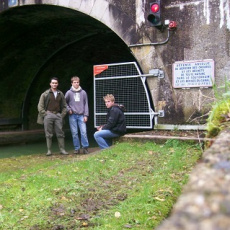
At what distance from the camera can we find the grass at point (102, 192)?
3.04 metres

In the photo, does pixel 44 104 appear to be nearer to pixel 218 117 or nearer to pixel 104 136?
pixel 104 136

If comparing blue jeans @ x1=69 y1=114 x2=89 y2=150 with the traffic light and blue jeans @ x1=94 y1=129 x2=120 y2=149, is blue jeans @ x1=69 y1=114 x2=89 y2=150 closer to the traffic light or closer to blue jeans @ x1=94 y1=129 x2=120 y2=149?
blue jeans @ x1=94 y1=129 x2=120 y2=149

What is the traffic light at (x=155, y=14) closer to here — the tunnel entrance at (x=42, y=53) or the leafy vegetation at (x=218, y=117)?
the tunnel entrance at (x=42, y=53)

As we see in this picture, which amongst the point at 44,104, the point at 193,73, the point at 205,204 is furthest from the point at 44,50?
the point at 205,204

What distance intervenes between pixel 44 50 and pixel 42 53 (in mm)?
154

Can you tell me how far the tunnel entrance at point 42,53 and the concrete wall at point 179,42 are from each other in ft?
9.67

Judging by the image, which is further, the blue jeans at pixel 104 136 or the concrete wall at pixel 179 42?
the blue jeans at pixel 104 136

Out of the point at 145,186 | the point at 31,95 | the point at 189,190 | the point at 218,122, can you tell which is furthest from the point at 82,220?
the point at 31,95

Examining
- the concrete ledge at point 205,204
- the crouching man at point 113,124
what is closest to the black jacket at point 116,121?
the crouching man at point 113,124

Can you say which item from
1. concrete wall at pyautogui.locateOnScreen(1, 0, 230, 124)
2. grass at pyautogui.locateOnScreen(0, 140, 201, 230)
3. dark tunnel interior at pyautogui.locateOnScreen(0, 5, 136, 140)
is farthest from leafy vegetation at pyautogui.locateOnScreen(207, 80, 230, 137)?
dark tunnel interior at pyautogui.locateOnScreen(0, 5, 136, 140)

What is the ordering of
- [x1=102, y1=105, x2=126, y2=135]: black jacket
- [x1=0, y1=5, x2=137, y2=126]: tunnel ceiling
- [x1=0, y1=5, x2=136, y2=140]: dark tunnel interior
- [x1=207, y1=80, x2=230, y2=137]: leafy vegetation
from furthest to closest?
[x1=0, y1=5, x2=136, y2=140]: dark tunnel interior
[x1=0, y1=5, x2=137, y2=126]: tunnel ceiling
[x1=102, y1=105, x2=126, y2=135]: black jacket
[x1=207, y1=80, x2=230, y2=137]: leafy vegetation

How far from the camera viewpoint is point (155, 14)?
6.69 m

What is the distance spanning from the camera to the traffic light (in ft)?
21.9

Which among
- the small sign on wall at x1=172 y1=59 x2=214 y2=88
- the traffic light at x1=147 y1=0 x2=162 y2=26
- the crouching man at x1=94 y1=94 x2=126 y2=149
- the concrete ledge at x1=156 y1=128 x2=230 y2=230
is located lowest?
the crouching man at x1=94 y1=94 x2=126 y2=149
